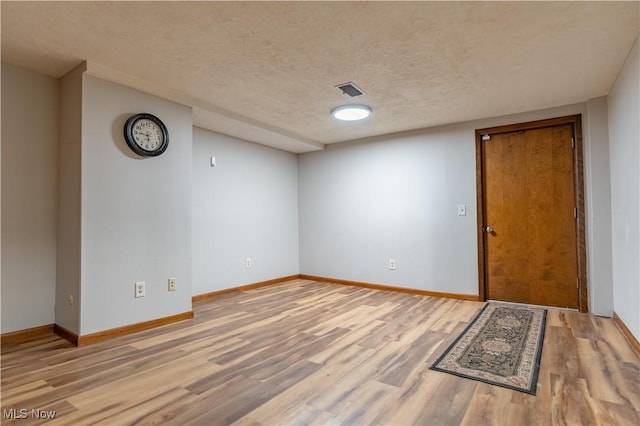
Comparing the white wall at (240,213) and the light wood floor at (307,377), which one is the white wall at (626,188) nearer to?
the light wood floor at (307,377)

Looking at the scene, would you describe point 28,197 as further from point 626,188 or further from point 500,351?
point 626,188

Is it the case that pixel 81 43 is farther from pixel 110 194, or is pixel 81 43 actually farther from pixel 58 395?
pixel 58 395

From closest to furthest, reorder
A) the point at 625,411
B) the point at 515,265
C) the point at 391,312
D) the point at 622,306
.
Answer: the point at 625,411 < the point at 622,306 < the point at 391,312 < the point at 515,265

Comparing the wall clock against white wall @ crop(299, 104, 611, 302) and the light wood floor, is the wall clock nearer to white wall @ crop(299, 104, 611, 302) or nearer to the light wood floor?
the light wood floor

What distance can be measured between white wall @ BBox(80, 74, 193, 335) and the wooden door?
137 inches

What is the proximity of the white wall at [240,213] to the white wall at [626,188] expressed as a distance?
4.06 metres

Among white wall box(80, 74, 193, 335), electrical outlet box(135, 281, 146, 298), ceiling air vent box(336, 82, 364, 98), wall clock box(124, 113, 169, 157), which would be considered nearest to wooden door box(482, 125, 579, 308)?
ceiling air vent box(336, 82, 364, 98)

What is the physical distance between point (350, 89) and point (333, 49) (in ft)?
2.41

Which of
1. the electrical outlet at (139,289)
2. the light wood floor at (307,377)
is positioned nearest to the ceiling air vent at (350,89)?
the light wood floor at (307,377)

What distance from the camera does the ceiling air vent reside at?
116 inches

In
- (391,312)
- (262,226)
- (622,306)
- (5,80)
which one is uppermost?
(5,80)

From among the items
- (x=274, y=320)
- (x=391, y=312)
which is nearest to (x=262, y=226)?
(x=274, y=320)

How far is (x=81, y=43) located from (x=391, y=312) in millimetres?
3532

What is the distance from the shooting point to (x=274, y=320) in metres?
3.23
